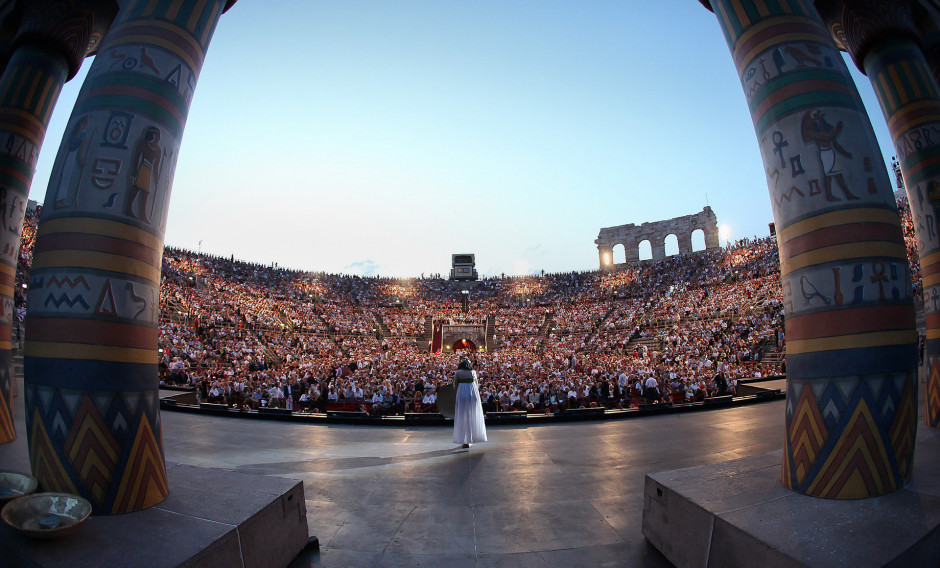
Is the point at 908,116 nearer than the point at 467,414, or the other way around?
the point at 908,116

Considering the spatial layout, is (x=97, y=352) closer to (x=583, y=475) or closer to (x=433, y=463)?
(x=433, y=463)

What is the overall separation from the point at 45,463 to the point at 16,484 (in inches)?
6.7

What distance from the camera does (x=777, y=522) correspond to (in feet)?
8.51

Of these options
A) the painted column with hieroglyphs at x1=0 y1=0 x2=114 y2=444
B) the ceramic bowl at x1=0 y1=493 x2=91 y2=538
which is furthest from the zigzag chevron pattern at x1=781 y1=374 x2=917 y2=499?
the painted column with hieroglyphs at x1=0 y1=0 x2=114 y2=444

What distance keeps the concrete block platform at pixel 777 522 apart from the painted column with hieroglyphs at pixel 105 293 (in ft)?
12.6

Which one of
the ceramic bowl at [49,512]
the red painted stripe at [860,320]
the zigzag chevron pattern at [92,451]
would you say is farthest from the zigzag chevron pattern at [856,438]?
the zigzag chevron pattern at [92,451]

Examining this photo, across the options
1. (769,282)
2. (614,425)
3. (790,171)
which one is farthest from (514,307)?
(790,171)

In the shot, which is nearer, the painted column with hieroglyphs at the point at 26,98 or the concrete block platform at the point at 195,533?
the concrete block platform at the point at 195,533

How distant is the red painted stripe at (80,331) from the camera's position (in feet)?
9.55

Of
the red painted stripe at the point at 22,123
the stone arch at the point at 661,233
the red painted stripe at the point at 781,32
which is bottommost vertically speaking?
the red painted stripe at the point at 781,32

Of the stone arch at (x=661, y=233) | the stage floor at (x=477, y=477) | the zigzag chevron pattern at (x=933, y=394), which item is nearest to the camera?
the stage floor at (x=477, y=477)

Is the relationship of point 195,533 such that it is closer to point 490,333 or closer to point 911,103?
point 911,103

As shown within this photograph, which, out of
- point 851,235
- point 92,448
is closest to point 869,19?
point 851,235

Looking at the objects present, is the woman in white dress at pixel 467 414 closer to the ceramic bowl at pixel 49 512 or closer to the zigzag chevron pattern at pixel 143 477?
the zigzag chevron pattern at pixel 143 477
